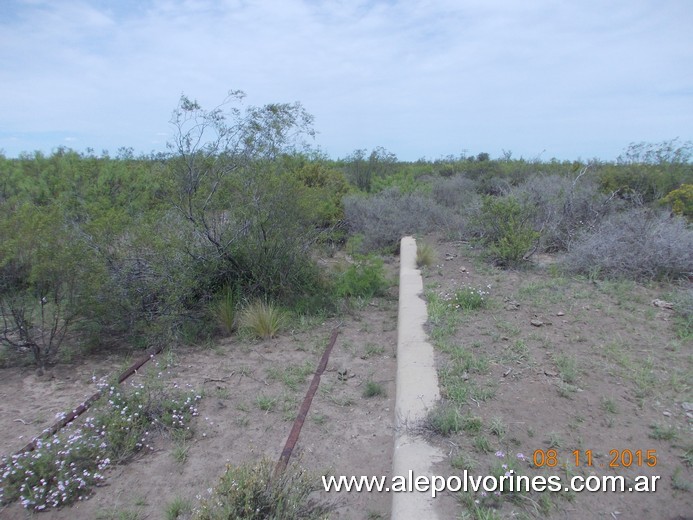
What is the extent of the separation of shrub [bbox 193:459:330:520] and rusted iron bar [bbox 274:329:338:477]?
0.68 feet

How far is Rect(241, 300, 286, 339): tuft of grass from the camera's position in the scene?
24.1 ft

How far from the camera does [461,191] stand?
1881 centimetres

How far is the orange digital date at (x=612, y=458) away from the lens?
373cm

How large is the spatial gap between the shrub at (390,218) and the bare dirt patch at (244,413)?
6259 mm

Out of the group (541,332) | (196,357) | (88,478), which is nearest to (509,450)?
(541,332)

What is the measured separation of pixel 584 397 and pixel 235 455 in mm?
3008

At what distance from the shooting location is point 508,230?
32.9ft

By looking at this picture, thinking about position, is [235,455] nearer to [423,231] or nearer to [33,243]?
[33,243]

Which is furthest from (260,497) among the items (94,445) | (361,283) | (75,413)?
(361,283)

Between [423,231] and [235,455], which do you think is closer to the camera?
[235,455]

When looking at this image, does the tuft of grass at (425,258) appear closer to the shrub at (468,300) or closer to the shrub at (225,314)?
the shrub at (468,300)

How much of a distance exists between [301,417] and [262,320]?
252 cm

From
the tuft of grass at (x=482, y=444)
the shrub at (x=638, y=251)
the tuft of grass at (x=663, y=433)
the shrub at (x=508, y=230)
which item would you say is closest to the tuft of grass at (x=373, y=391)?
the tuft of grass at (x=482, y=444)

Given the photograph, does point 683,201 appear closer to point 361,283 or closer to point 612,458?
point 361,283
